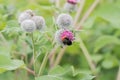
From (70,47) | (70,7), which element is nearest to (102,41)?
(70,47)

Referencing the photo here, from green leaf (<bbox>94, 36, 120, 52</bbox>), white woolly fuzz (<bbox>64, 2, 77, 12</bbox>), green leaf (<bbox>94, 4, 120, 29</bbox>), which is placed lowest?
green leaf (<bbox>94, 36, 120, 52</bbox>)

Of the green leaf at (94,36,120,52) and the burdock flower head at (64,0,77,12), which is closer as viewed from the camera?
the burdock flower head at (64,0,77,12)

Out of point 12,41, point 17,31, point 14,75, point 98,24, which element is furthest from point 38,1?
point 17,31

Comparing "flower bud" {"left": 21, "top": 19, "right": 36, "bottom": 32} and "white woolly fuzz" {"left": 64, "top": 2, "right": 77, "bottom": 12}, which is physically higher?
"flower bud" {"left": 21, "top": 19, "right": 36, "bottom": 32}

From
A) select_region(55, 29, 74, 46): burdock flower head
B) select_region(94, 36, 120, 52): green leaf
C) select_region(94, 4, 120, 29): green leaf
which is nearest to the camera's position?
select_region(55, 29, 74, 46): burdock flower head

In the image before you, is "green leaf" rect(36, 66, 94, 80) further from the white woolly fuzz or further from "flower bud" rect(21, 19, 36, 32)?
the white woolly fuzz

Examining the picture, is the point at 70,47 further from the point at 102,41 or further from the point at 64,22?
the point at 64,22

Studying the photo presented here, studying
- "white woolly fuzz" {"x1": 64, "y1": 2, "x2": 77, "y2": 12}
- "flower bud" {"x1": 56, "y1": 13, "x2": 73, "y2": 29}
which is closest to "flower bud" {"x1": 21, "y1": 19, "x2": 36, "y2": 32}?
"flower bud" {"x1": 56, "y1": 13, "x2": 73, "y2": 29}
